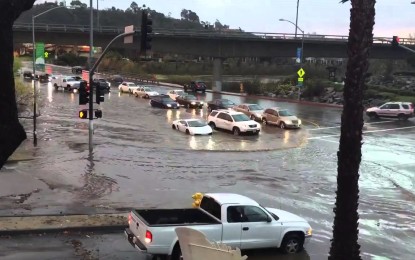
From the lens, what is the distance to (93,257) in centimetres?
1181

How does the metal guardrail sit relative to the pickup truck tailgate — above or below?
above

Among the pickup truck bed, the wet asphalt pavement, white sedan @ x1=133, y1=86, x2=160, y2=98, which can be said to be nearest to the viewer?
the pickup truck bed

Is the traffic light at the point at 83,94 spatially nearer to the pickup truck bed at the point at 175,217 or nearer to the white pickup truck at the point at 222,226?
the white pickup truck at the point at 222,226

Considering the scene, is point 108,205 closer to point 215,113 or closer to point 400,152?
point 400,152

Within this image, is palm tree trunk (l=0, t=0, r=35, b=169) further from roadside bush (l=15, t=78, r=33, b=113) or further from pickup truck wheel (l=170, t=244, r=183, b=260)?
roadside bush (l=15, t=78, r=33, b=113)

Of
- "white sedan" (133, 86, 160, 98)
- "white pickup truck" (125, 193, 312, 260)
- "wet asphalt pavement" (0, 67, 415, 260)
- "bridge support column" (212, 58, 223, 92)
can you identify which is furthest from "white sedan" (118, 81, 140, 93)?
"white pickup truck" (125, 193, 312, 260)

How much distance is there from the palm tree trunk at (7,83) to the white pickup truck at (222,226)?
486 centimetres

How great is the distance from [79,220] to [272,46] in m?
70.2

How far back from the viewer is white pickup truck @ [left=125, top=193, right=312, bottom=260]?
1090 cm

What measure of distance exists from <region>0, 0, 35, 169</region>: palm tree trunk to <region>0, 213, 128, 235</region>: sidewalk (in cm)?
753

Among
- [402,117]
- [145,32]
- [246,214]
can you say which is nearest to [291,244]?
[246,214]

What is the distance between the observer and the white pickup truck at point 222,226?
10.9m

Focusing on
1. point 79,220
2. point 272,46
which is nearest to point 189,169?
point 79,220

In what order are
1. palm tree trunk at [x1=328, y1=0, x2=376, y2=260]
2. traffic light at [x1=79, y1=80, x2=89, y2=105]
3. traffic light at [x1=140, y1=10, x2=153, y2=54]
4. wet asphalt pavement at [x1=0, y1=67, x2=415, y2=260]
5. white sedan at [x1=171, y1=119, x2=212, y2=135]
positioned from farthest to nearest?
white sedan at [x1=171, y1=119, x2=212, y2=135] → traffic light at [x1=79, y1=80, x2=89, y2=105] → traffic light at [x1=140, y1=10, x2=153, y2=54] → wet asphalt pavement at [x1=0, y1=67, x2=415, y2=260] → palm tree trunk at [x1=328, y1=0, x2=376, y2=260]
